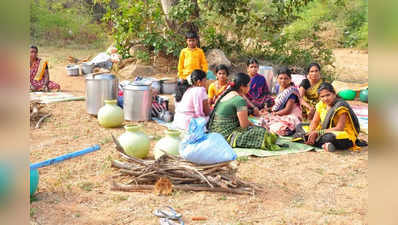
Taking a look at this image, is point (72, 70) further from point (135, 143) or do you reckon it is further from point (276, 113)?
point (135, 143)

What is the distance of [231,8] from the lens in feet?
30.9

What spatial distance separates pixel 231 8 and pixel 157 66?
205cm

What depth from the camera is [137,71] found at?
9258mm

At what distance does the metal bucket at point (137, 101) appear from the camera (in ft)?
19.8

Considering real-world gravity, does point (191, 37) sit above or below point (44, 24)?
below

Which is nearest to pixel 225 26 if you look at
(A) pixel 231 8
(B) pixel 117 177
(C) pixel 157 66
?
(A) pixel 231 8

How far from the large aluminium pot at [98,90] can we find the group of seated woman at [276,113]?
100 cm

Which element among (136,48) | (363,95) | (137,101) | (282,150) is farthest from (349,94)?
(136,48)

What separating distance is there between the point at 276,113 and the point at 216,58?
3.74 m

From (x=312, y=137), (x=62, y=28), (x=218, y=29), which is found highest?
(x=62, y=28)

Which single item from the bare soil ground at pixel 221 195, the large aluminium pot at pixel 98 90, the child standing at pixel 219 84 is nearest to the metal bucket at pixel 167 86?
the large aluminium pot at pixel 98 90
